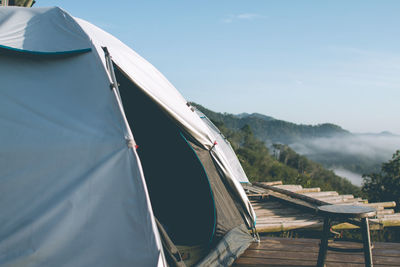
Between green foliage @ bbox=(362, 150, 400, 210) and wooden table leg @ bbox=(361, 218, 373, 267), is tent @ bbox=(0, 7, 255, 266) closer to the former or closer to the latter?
wooden table leg @ bbox=(361, 218, 373, 267)

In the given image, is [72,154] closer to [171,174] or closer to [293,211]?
[171,174]

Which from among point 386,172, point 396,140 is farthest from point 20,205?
point 396,140

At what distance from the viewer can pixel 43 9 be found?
3666 millimetres

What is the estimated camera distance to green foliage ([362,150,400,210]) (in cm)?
814

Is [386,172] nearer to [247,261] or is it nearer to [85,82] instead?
[247,261]

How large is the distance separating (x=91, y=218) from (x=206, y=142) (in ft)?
5.03

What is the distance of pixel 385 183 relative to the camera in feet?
27.5

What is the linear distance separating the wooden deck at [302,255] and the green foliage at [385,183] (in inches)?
186

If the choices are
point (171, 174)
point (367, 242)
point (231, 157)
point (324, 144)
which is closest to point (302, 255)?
point (367, 242)

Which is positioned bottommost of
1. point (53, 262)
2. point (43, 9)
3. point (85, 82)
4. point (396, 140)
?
point (396, 140)

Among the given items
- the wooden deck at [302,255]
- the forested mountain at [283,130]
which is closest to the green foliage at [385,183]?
Result: the wooden deck at [302,255]

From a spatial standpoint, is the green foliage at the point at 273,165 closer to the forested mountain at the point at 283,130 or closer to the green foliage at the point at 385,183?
the green foliage at the point at 385,183

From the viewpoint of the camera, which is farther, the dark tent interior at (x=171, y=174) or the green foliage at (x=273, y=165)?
the green foliage at (x=273, y=165)

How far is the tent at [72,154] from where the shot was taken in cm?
252
